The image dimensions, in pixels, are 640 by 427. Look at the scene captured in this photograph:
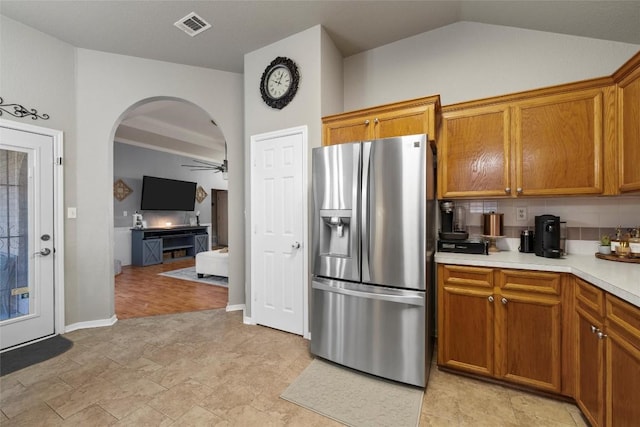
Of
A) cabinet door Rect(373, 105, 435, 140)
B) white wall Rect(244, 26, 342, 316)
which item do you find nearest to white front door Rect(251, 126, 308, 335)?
white wall Rect(244, 26, 342, 316)

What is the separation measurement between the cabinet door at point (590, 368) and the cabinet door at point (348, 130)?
1918 mm

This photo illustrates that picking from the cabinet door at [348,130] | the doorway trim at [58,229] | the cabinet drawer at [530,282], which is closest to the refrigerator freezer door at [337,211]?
the cabinet door at [348,130]

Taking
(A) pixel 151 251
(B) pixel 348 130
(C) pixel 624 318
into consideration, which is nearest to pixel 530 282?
(C) pixel 624 318

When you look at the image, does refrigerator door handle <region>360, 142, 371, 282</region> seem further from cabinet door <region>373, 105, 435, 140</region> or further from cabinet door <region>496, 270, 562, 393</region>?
cabinet door <region>496, 270, 562, 393</region>

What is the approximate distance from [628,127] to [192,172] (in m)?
8.51

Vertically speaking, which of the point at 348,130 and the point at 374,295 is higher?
the point at 348,130

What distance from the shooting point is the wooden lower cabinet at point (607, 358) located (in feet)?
4.00

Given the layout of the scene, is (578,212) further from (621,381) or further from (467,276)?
(621,381)

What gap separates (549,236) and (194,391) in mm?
2818

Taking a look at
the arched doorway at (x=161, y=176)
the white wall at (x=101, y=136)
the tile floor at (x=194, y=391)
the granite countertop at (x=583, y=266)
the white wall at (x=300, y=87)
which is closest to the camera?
the granite countertop at (x=583, y=266)

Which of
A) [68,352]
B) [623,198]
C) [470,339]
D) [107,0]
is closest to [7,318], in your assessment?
[68,352]

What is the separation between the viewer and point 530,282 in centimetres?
185

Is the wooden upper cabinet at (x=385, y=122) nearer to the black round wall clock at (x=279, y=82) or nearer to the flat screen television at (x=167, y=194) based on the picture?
the black round wall clock at (x=279, y=82)

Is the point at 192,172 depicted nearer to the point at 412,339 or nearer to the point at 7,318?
the point at 7,318
